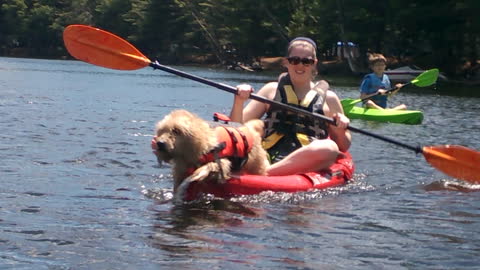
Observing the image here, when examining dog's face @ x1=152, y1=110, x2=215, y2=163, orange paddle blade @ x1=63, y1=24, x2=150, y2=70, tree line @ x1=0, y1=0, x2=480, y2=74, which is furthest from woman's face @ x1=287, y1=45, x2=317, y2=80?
tree line @ x1=0, y1=0, x2=480, y2=74

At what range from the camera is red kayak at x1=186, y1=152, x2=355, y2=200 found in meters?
6.80

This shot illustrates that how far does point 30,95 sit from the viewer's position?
2017cm

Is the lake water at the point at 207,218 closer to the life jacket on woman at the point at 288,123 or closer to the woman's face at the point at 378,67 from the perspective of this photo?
the life jacket on woman at the point at 288,123

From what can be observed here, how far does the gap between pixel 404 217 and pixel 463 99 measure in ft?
63.6

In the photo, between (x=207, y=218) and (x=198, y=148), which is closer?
(x=207, y=218)

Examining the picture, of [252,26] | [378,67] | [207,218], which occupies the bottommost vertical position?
[252,26]

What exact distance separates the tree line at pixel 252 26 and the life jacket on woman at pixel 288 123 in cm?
3187

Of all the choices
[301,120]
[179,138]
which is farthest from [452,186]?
[179,138]

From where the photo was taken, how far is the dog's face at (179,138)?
640 centimetres

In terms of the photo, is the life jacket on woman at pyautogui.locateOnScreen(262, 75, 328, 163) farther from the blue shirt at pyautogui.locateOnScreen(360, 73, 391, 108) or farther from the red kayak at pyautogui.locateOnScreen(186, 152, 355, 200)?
the blue shirt at pyautogui.locateOnScreen(360, 73, 391, 108)

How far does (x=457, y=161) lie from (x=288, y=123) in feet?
5.94

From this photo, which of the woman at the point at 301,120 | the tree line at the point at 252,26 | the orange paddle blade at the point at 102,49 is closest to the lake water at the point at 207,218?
the woman at the point at 301,120

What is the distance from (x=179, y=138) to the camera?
6441mm

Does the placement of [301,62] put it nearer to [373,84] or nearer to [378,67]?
[378,67]
